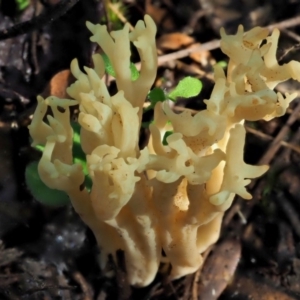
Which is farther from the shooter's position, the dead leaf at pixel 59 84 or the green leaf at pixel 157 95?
the dead leaf at pixel 59 84

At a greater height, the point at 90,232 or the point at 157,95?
the point at 157,95

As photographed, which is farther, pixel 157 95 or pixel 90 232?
pixel 90 232

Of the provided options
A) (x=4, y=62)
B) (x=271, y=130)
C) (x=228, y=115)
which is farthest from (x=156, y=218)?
(x=4, y=62)

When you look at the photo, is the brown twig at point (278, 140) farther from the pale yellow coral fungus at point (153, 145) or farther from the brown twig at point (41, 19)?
the brown twig at point (41, 19)

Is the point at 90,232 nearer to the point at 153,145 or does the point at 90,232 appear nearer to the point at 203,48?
the point at 153,145

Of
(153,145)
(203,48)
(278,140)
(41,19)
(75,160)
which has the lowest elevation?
(278,140)

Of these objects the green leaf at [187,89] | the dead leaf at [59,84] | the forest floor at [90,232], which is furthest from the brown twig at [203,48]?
the green leaf at [187,89]

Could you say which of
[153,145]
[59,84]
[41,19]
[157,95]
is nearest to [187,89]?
[157,95]

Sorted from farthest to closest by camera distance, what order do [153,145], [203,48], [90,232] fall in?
[203,48], [90,232], [153,145]
